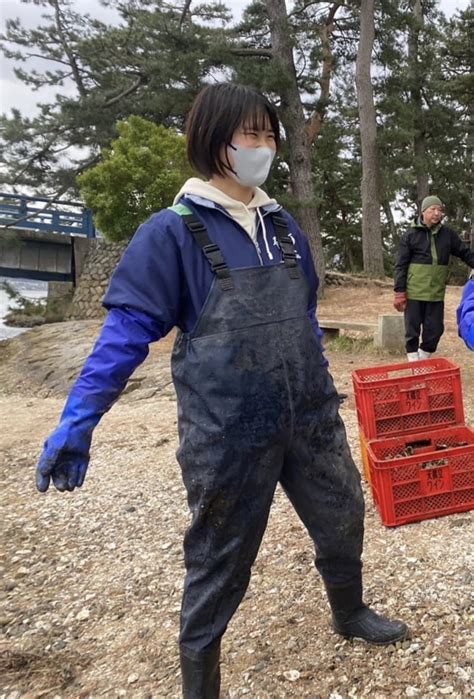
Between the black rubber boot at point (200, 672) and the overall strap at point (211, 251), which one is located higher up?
the overall strap at point (211, 251)

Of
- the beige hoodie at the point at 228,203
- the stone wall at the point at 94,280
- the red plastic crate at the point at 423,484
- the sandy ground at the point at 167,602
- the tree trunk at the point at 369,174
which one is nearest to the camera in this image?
the beige hoodie at the point at 228,203

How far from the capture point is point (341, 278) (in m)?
16.1

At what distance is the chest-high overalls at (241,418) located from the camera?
1.56 metres

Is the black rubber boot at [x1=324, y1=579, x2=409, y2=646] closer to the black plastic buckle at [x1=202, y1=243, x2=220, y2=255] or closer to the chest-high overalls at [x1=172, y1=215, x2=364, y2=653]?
the chest-high overalls at [x1=172, y1=215, x2=364, y2=653]

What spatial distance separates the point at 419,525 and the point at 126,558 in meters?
1.54

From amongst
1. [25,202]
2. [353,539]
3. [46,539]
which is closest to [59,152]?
[25,202]

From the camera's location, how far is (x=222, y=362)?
5.08 ft

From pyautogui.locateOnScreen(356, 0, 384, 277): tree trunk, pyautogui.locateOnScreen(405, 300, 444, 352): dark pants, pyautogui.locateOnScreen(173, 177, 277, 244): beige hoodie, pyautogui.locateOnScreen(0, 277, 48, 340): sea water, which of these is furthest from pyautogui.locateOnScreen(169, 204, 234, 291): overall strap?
pyautogui.locateOnScreen(0, 277, 48, 340): sea water

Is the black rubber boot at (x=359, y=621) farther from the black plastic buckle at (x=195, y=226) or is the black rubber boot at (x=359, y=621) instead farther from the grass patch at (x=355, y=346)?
the grass patch at (x=355, y=346)

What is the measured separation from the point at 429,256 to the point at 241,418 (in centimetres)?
439

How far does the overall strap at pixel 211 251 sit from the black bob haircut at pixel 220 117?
228mm

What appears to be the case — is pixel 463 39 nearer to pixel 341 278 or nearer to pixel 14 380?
pixel 341 278

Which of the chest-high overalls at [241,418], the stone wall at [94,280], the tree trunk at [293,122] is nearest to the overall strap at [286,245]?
the chest-high overalls at [241,418]

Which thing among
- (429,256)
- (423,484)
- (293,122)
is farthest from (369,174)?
(423,484)
